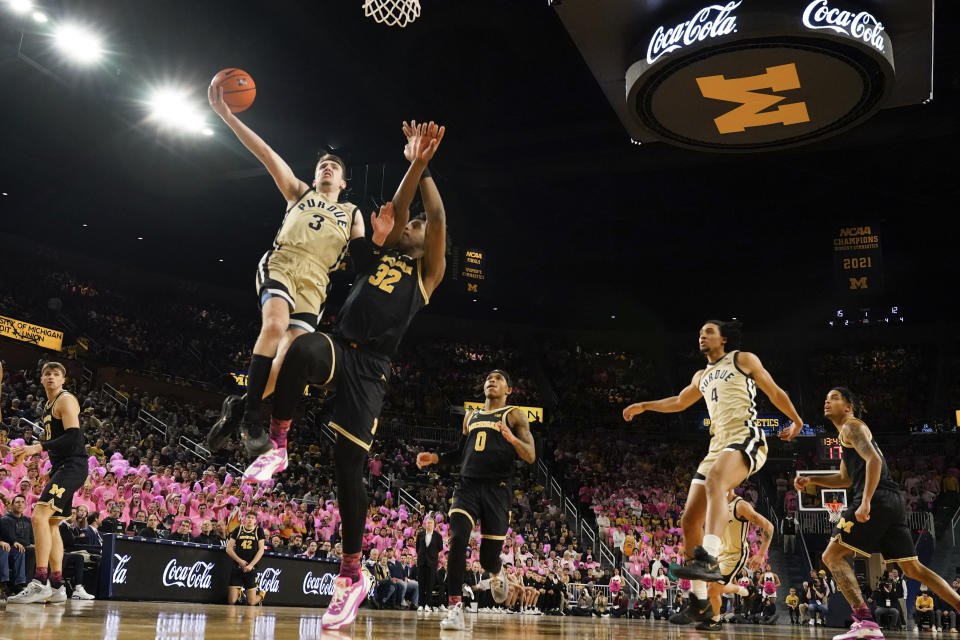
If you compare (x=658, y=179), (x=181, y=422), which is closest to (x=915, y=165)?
(x=658, y=179)

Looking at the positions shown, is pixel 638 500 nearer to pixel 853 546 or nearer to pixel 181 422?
pixel 181 422

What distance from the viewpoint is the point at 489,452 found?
655cm

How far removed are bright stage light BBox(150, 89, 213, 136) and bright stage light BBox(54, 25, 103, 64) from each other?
131cm

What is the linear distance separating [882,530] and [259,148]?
537 cm

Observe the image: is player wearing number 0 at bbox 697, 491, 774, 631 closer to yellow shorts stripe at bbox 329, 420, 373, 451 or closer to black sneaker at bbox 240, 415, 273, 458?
yellow shorts stripe at bbox 329, 420, 373, 451

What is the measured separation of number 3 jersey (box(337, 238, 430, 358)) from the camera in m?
4.13

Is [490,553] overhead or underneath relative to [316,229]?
underneath

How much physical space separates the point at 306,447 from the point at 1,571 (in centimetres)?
1229

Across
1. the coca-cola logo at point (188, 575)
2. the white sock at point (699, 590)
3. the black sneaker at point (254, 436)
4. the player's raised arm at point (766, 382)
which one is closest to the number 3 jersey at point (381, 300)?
the black sneaker at point (254, 436)

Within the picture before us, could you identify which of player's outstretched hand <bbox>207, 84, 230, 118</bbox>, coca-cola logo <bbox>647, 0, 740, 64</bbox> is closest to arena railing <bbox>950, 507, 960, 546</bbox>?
coca-cola logo <bbox>647, 0, 740, 64</bbox>

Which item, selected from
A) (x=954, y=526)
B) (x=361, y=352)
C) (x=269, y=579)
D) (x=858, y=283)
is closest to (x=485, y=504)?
(x=361, y=352)

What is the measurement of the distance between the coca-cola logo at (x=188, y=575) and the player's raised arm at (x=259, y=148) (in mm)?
6810

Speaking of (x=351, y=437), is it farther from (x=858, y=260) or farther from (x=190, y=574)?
(x=858, y=260)

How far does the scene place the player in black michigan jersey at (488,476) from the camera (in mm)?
6312
